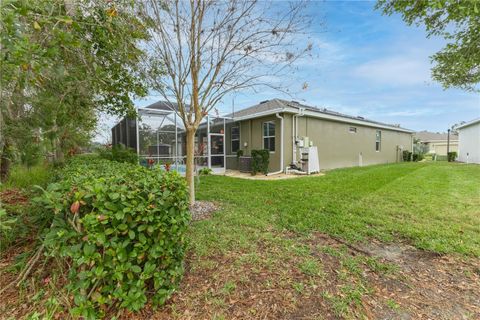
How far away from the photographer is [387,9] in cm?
524

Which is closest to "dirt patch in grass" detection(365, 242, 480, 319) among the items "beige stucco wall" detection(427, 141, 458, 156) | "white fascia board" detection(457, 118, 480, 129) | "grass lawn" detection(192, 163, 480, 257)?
"grass lawn" detection(192, 163, 480, 257)

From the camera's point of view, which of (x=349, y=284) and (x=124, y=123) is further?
(x=124, y=123)

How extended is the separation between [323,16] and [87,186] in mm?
4306

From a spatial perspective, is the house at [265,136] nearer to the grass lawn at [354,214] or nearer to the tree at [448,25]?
the grass lawn at [354,214]

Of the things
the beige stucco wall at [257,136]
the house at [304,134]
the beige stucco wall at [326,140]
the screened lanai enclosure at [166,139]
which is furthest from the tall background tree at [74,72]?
the beige stucco wall at [326,140]

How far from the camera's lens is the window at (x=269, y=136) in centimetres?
1119

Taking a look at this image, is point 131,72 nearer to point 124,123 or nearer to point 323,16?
point 323,16

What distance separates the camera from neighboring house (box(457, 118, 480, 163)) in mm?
16625

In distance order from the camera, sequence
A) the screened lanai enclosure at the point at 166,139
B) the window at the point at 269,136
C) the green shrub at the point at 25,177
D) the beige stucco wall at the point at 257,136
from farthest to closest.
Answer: the window at the point at 269,136 < the beige stucco wall at the point at 257,136 < the screened lanai enclosure at the point at 166,139 < the green shrub at the point at 25,177

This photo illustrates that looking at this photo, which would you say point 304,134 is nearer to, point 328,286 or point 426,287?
point 426,287

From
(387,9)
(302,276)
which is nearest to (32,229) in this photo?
(302,276)

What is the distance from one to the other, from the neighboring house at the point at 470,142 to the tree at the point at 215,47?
66.3 ft

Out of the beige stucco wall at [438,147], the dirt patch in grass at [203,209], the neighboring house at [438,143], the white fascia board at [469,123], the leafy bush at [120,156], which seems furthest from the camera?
the beige stucco wall at [438,147]

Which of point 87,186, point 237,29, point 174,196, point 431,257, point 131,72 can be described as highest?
point 237,29
